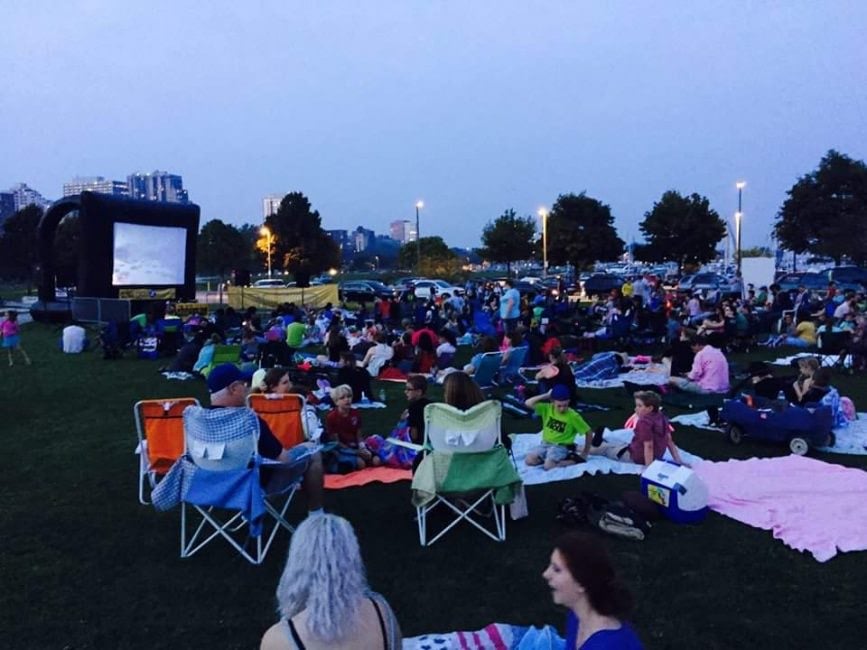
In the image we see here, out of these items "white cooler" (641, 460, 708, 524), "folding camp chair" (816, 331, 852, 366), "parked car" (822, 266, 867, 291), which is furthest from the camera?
"parked car" (822, 266, 867, 291)

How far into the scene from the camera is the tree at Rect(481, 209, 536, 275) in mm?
54125

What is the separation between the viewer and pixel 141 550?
5223mm

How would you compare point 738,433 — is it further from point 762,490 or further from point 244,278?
point 244,278

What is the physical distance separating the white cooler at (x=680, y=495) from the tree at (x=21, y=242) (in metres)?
55.4

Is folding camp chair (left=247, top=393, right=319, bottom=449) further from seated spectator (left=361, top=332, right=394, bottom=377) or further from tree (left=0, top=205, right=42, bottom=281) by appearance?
tree (left=0, top=205, right=42, bottom=281)

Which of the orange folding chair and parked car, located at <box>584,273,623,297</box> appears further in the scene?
parked car, located at <box>584,273,623,297</box>

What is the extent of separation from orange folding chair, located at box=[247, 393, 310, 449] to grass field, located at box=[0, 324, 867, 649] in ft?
2.16

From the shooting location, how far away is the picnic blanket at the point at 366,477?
6715 mm

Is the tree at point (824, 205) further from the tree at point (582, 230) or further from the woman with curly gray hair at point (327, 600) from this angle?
the woman with curly gray hair at point (327, 600)

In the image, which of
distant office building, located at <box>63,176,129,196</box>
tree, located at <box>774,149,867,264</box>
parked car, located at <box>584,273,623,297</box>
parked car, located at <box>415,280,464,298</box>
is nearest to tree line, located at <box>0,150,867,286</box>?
tree, located at <box>774,149,867,264</box>

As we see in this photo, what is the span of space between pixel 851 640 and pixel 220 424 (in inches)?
154

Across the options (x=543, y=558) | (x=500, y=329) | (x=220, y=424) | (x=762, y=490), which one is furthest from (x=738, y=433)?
(x=500, y=329)

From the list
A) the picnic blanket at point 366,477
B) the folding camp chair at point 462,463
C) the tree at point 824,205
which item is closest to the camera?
the folding camp chair at point 462,463

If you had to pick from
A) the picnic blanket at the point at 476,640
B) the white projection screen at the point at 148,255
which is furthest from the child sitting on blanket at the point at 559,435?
the white projection screen at the point at 148,255
